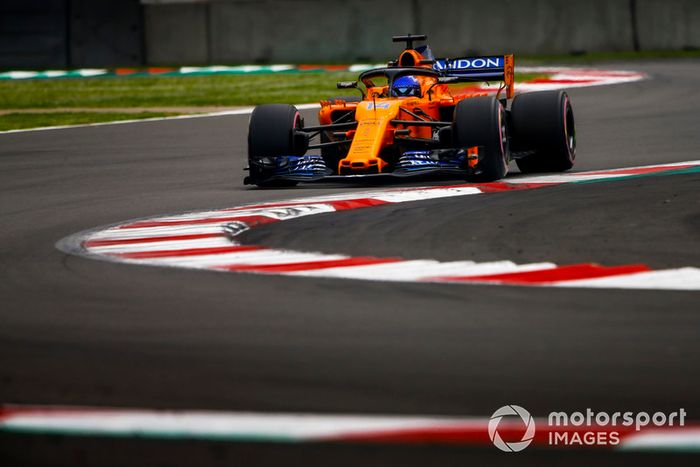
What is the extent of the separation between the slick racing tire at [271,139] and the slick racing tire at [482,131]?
59.8 inches

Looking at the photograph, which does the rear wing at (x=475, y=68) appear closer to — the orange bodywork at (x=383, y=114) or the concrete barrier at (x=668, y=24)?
the orange bodywork at (x=383, y=114)

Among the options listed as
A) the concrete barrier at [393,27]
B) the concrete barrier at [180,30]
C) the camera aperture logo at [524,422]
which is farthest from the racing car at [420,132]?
the concrete barrier at [180,30]

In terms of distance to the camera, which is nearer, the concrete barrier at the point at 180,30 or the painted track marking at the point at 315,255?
the painted track marking at the point at 315,255

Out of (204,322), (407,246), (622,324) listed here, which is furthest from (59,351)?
(407,246)

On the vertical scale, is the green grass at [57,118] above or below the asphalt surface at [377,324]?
above

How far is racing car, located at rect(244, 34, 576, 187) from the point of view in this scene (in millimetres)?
11133

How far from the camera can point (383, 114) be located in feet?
38.0

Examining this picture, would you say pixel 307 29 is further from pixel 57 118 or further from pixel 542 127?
pixel 542 127

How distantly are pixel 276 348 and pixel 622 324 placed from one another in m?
1.42

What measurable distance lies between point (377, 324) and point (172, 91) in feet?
69.4

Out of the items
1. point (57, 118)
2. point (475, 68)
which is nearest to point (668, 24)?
point (57, 118)

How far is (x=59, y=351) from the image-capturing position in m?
5.33

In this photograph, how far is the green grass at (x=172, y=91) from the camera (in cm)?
2345

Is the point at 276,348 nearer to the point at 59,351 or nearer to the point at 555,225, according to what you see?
the point at 59,351
